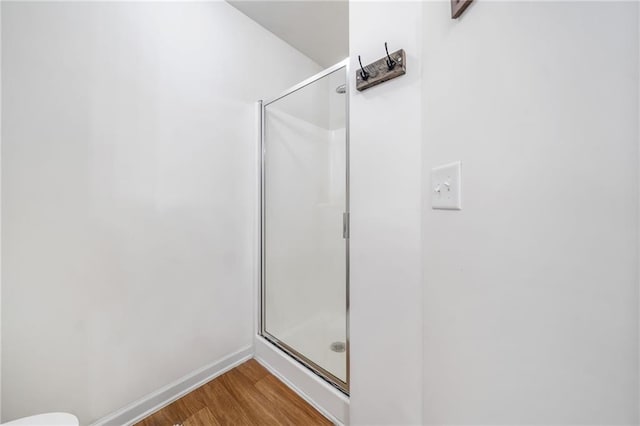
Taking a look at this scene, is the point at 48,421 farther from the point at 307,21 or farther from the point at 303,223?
the point at 307,21

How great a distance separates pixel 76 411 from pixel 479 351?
166cm

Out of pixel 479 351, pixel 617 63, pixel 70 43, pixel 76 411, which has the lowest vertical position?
pixel 76 411

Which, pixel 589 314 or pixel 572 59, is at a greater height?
pixel 572 59

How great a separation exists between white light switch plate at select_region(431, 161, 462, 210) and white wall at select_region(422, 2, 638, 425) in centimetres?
3

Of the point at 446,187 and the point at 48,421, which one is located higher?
the point at 446,187

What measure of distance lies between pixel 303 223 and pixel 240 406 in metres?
1.16

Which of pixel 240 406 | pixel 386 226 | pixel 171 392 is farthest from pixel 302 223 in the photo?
pixel 171 392

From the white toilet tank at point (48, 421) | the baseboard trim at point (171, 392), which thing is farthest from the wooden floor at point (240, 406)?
the white toilet tank at point (48, 421)

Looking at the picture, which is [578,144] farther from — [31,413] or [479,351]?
[31,413]

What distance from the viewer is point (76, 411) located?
3.56 feet

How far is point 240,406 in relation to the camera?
1.32 meters

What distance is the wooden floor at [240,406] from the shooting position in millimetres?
1235

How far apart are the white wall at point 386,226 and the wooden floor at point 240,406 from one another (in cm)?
40

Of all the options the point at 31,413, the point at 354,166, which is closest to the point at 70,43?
the point at 354,166
